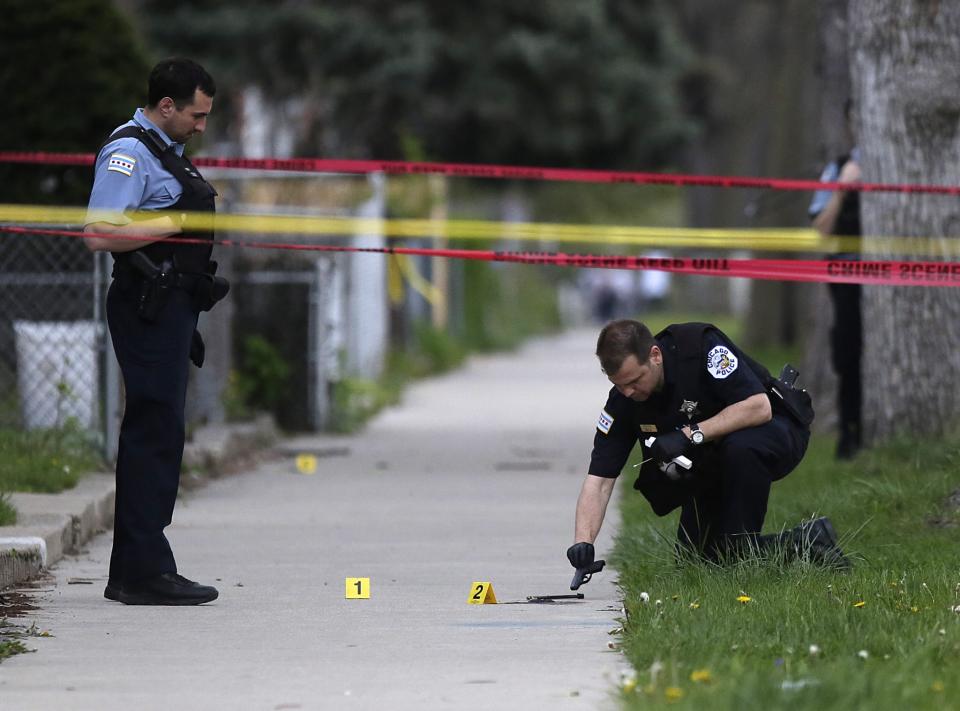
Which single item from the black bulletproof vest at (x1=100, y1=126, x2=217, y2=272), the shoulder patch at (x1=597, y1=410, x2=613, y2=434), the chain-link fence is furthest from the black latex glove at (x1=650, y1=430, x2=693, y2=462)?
the chain-link fence

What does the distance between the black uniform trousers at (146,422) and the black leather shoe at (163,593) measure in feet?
0.10

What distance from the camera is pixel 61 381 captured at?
10008mm

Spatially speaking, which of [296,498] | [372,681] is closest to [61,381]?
[296,498]

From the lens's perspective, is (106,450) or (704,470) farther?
(106,450)

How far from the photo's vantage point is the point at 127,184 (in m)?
6.62

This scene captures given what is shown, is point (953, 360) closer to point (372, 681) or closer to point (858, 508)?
point (858, 508)

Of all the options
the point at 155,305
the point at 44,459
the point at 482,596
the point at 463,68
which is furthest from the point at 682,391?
the point at 463,68

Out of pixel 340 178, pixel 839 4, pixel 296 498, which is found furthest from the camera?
pixel 340 178

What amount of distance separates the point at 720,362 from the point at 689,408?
0.19 meters

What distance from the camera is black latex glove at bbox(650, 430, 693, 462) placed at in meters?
6.53

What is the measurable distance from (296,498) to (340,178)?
7747 millimetres

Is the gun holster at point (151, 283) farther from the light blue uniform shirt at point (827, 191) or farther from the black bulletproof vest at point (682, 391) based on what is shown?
the light blue uniform shirt at point (827, 191)

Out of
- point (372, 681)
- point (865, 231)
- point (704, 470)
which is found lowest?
point (372, 681)

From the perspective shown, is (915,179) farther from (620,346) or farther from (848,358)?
(620,346)
